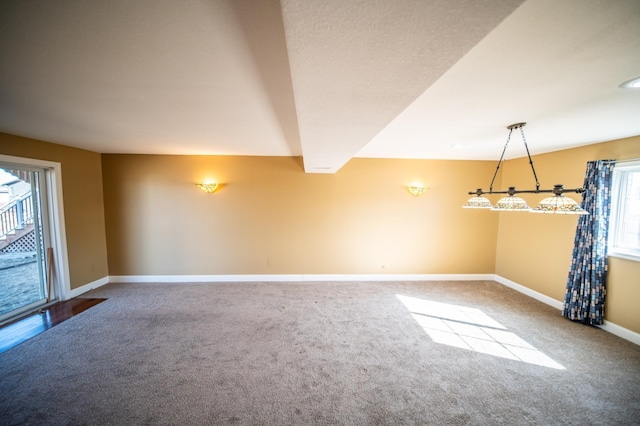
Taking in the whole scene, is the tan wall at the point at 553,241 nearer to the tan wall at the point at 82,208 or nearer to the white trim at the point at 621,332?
the white trim at the point at 621,332

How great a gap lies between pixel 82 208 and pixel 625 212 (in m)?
8.47

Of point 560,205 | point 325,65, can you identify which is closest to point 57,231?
point 325,65

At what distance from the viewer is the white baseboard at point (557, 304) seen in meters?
2.73

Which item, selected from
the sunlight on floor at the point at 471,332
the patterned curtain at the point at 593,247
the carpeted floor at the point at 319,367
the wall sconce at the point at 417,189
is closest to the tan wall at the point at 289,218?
the wall sconce at the point at 417,189

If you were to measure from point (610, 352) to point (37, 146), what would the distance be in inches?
319

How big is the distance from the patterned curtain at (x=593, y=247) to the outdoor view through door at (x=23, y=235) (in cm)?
811

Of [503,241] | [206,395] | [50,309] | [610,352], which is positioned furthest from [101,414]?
[503,241]

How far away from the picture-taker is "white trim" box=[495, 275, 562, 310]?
3.61 metres

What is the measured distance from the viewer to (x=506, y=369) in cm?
231

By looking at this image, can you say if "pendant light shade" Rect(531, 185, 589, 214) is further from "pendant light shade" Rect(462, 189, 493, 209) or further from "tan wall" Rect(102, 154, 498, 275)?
"tan wall" Rect(102, 154, 498, 275)

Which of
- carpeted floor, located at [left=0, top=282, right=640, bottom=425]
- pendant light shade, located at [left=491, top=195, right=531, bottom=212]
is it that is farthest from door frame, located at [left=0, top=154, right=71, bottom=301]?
Result: pendant light shade, located at [left=491, top=195, right=531, bottom=212]

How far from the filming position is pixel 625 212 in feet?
9.62

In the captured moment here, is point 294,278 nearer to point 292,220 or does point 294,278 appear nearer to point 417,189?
point 292,220

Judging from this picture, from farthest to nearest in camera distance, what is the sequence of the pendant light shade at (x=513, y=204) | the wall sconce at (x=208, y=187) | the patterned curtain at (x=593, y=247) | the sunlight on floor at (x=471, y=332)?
the wall sconce at (x=208, y=187), the patterned curtain at (x=593, y=247), the sunlight on floor at (x=471, y=332), the pendant light shade at (x=513, y=204)
